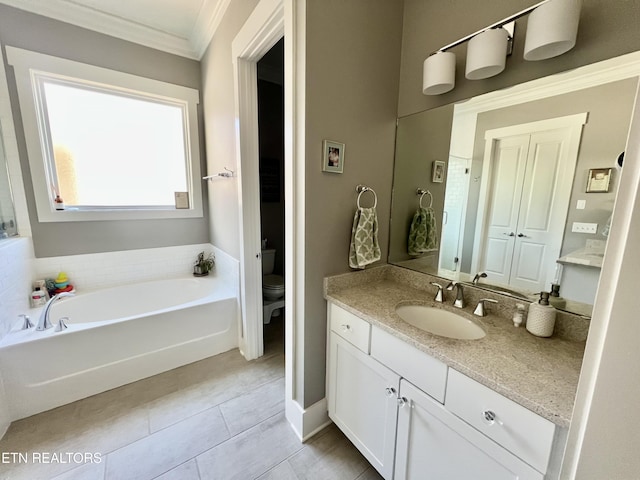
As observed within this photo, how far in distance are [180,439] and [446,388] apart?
1.48 meters

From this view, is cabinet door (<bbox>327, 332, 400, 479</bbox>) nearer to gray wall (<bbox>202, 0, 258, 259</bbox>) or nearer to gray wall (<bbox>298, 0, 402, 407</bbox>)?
gray wall (<bbox>298, 0, 402, 407</bbox>)

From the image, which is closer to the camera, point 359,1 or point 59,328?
point 359,1

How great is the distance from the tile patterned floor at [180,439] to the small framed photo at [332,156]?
1.52m

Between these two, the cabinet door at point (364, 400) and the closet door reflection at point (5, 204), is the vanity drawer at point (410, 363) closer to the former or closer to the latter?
the cabinet door at point (364, 400)

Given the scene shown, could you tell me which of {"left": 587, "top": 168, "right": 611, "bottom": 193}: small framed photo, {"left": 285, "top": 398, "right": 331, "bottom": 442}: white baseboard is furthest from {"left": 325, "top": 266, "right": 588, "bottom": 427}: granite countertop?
{"left": 285, "top": 398, "right": 331, "bottom": 442}: white baseboard

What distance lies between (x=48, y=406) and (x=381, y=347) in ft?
7.05

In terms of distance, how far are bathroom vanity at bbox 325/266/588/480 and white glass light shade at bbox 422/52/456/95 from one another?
0.99m

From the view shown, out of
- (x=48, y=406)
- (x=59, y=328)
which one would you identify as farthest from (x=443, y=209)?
(x=48, y=406)

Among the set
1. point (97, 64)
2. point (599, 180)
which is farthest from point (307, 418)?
point (97, 64)

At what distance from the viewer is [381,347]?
1.07 metres

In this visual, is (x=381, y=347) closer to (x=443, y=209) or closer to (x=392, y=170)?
(x=443, y=209)

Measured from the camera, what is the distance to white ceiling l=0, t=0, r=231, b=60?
1.95 m

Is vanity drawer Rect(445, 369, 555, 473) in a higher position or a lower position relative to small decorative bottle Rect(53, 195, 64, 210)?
lower

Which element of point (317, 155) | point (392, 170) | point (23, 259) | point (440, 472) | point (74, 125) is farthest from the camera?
point (74, 125)
